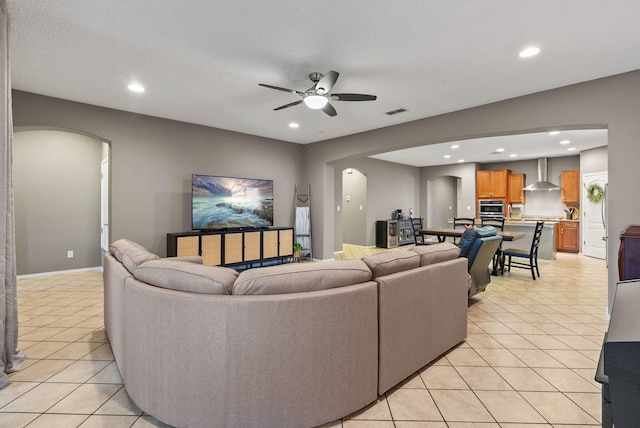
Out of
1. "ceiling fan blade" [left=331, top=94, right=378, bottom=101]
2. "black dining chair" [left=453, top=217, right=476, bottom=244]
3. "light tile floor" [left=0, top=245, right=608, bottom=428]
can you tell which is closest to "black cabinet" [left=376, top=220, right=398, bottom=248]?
"black dining chair" [left=453, top=217, right=476, bottom=244]

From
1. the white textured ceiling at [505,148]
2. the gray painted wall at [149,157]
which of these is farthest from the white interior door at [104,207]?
the white textured ceiling at [505,148]

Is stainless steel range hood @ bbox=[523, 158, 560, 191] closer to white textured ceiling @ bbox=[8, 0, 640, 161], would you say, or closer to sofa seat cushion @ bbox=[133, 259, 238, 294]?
white textured ceiling @ bbox=[8, 0, 640, 161]

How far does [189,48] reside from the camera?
110 inches

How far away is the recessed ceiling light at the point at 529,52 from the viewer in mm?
2769

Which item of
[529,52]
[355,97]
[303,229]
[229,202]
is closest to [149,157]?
[229,202]

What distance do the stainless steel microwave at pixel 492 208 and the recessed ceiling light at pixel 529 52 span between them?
7.25 m

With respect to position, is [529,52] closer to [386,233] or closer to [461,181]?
[386,233]

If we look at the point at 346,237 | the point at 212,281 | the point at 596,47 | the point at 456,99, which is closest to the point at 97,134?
the point at 212,281

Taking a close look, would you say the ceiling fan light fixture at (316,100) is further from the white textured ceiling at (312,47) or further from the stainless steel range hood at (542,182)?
the stainless steel range hood at (542,182)

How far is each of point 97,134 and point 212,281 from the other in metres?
4.28

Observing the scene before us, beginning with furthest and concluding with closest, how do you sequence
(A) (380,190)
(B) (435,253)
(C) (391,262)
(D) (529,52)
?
1. (A) (380,190)
2. (D) (529,52)
3. (B) (435,253)
4. (C) (391,262)

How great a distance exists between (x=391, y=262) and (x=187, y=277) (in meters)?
1.24

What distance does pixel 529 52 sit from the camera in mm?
2832

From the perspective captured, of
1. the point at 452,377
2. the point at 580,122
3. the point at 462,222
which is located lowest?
the point at 452,377
